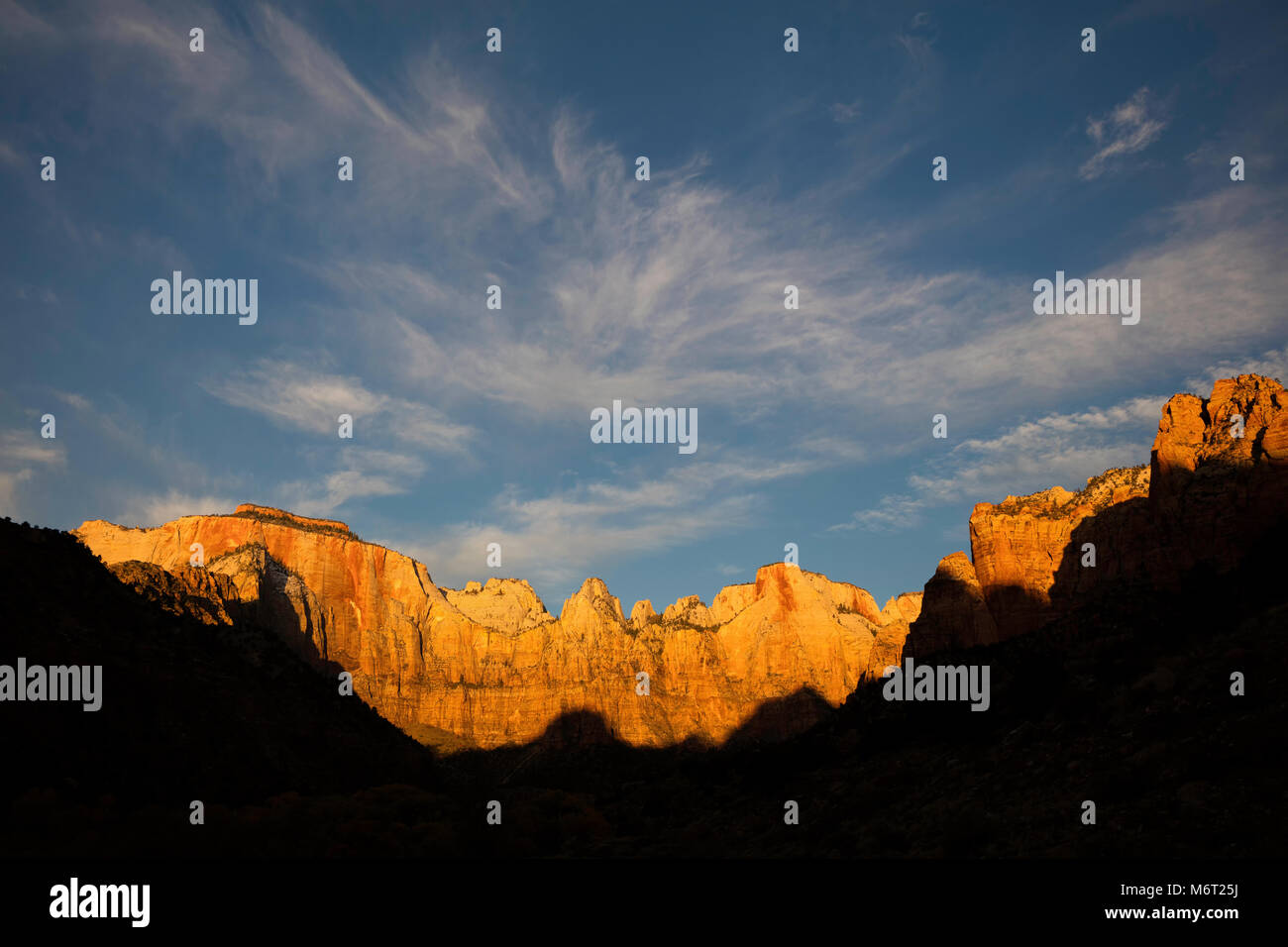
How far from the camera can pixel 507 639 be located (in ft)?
547

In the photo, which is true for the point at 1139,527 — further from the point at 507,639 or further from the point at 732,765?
the point at 507,639

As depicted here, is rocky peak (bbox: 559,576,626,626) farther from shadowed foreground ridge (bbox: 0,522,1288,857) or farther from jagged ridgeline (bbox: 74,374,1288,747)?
shadowed foreground ridge (bbox: 0,522,1288,857)

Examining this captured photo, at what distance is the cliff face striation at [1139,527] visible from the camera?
139ft

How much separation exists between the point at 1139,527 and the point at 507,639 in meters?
135

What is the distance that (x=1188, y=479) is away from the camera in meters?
46.6

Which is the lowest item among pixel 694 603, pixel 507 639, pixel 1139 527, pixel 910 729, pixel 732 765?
pixel 507 639

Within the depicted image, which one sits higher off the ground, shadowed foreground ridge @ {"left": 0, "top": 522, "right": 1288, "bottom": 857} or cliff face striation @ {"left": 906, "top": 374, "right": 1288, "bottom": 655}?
cliff face striation @ {"left": 906, "top": 374, "right": 1288, "bottom": 655}

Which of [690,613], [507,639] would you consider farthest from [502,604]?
[690,613]

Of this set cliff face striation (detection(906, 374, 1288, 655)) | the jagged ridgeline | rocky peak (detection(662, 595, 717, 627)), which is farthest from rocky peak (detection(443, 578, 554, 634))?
cliff face striation (detection(906, 374, 1288, 655))

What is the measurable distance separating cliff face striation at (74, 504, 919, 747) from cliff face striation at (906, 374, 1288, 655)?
2005 inches

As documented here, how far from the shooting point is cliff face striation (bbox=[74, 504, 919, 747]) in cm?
13525

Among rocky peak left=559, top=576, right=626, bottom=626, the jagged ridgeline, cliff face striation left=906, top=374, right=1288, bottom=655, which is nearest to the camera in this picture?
cliff face striation left=906, top=374, right=1288, bottom=655
